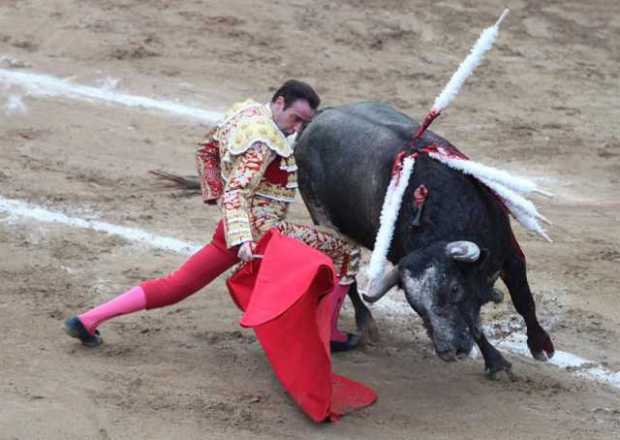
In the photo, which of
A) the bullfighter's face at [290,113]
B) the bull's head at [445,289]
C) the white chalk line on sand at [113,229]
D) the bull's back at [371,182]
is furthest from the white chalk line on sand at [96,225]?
the bull's head at [445,289]

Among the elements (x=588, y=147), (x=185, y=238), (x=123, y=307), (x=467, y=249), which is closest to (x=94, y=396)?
(x=123, y=307)

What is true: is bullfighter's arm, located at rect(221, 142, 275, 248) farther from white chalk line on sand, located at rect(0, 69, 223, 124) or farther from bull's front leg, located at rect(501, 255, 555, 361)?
white chalk line on sand, located at rect(0, 69, 223, 124)

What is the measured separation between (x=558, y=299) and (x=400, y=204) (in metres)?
1.53

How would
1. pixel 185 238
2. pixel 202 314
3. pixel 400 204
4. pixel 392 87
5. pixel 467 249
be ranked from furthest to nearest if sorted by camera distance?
pixel 392 87
pixel 185 238
pixel 202 314
pixel 400 204
pixel 467 249

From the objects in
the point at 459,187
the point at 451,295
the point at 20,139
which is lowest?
the point at 20,139

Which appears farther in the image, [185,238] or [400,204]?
[185,238]

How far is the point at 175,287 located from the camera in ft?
17.5

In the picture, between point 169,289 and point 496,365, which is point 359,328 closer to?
point 496,365

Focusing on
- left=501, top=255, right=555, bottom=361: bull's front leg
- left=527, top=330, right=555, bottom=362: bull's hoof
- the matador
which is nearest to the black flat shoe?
the matador

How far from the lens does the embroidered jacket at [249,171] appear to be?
197 inches

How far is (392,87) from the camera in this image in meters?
9.87

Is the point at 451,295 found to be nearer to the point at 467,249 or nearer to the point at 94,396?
the point at 467,249

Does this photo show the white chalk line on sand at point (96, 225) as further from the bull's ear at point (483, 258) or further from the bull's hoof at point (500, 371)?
the bull's ear at point (483, 258)

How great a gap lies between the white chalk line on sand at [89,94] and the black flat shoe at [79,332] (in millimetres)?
3829
